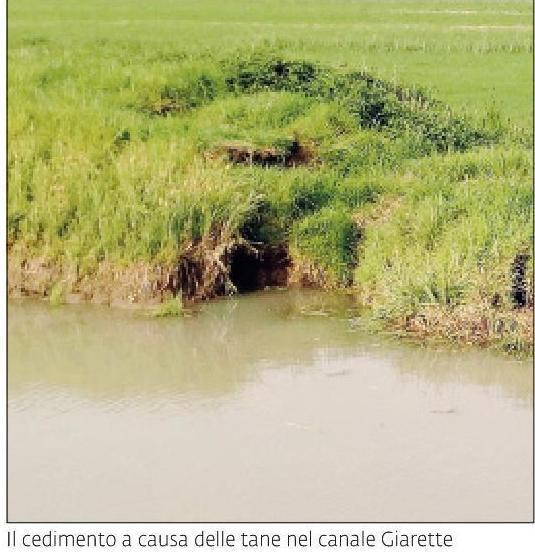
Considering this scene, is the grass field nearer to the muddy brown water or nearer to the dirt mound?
the dirt mound

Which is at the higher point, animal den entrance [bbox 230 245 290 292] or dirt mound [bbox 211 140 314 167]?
dirt mound [bbox 211 140 314 167]

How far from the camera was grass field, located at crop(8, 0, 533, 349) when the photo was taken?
8398mm

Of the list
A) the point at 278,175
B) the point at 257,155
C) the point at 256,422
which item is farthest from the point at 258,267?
the point at 256,422

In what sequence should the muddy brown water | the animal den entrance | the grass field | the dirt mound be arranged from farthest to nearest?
the dirt mound < the animal den entrance < the grass field < the muddy brown water

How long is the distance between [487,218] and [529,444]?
247 cm

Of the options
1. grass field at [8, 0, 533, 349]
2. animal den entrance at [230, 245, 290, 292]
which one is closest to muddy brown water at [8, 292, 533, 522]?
grass field at [8, 0, 533, 349]

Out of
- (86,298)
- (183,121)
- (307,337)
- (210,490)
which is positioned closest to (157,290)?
(86,298)

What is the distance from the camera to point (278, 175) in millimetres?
9852

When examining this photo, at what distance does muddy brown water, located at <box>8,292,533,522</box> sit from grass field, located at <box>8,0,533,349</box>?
0.42m

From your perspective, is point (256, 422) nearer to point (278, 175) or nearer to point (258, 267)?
point (258, 267)

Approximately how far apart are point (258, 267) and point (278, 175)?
0.78m

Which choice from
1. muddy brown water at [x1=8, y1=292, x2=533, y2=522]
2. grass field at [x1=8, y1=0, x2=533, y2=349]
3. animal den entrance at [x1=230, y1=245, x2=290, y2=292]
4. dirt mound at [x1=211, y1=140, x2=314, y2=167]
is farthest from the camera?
dirt mound at [x1=211, y1=140, x2=314, y2=167]

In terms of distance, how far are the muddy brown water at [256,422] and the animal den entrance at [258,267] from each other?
54cm

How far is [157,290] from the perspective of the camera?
8.97 metres
